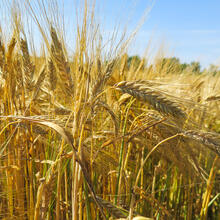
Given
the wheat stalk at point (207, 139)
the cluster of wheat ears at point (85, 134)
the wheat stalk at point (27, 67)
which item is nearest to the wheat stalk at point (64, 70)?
the cluster of wheat ears at point (85, 134)

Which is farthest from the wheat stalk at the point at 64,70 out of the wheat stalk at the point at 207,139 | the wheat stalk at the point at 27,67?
the wheat stalk at the point at 207,139

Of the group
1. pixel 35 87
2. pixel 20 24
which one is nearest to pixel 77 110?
pixel 35 87

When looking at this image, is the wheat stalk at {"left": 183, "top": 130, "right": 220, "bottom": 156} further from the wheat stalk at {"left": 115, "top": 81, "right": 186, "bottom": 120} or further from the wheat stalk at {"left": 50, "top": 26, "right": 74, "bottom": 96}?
the wheat stalk at {"left": 50, "top": 26, "right": 74, "bottom": 96}

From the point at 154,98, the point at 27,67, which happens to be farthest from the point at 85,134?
the point at 154,98

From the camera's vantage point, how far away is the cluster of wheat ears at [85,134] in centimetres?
89

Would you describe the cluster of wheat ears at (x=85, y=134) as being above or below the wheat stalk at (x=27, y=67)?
below

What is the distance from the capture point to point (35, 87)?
4.63 ft

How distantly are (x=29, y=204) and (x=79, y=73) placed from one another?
2.55 ft

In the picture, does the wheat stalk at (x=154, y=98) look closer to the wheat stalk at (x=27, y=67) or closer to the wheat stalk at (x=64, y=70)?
the wheat stalk at (x=64, y=70)

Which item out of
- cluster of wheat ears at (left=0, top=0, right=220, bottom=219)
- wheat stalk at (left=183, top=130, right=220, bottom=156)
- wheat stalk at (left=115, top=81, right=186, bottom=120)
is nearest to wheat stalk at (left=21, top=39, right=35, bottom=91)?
cluster of wheat ears at (left=0, top=0, right=220, bottom=219)

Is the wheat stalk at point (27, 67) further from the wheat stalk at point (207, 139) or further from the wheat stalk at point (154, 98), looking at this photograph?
the wheat stalk at point (207, 139)

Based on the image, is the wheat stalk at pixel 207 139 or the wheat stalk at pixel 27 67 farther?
the wheat stalk at pixel 27 67

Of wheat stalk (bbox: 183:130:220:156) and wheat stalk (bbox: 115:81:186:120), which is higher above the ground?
wheat stalk (bbox: 115:81:186:120)

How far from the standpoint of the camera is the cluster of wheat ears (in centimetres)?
89
